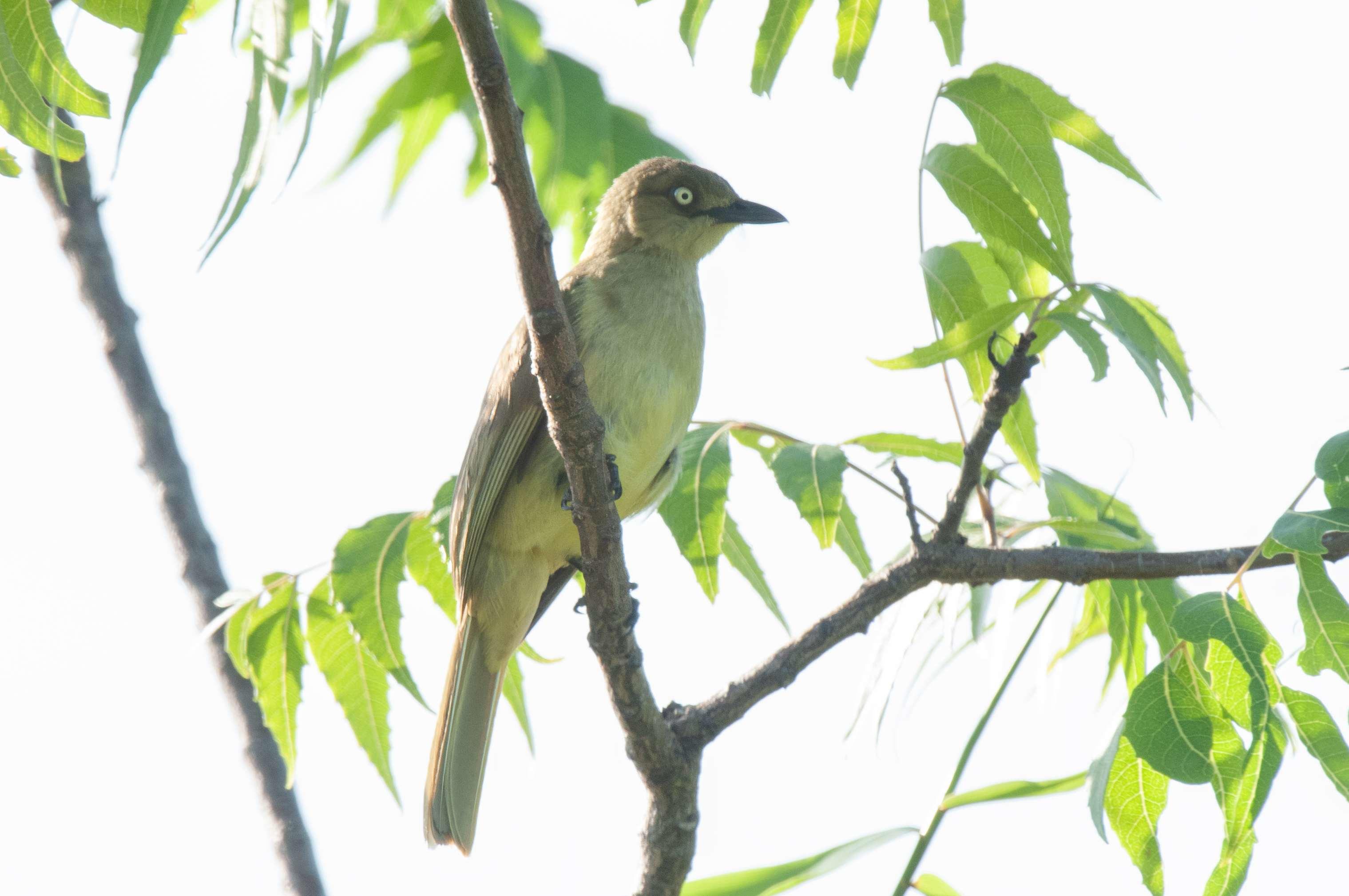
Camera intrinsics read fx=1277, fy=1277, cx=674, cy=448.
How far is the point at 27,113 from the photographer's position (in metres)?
2.56

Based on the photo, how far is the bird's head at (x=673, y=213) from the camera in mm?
5312

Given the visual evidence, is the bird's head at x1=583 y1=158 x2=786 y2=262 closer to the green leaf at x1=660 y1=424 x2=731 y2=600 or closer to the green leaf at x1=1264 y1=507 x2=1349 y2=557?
the green leaf at x1=660 y1=424 x2=731 y2=600

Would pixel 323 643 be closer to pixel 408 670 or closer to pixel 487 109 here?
pixel 408 670

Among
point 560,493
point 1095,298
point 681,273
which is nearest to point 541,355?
point 1095,298

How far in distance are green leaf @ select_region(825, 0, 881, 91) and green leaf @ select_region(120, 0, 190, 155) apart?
169cm

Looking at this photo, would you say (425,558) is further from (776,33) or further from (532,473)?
(776,33)

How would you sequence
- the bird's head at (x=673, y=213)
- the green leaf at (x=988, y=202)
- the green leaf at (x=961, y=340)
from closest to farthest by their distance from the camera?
1. the green leaf at (x=961, y=340)
2. the green leaf at (x=988, y=202)
3. the bird's head at (x=673, y=213)

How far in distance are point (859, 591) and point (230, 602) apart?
1.86 meters

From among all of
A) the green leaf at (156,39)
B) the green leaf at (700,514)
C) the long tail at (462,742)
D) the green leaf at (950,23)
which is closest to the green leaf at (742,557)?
the green leaf at (700,514)

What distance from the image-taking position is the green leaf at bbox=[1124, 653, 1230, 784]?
8.08 ft

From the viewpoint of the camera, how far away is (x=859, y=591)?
337 cm

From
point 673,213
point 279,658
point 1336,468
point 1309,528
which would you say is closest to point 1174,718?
point 1309,528

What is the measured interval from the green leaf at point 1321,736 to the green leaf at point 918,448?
4.10 ft

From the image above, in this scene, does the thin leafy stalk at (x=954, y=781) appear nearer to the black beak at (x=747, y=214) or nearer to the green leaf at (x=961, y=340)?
the green leaf at (x=961, y=340)
